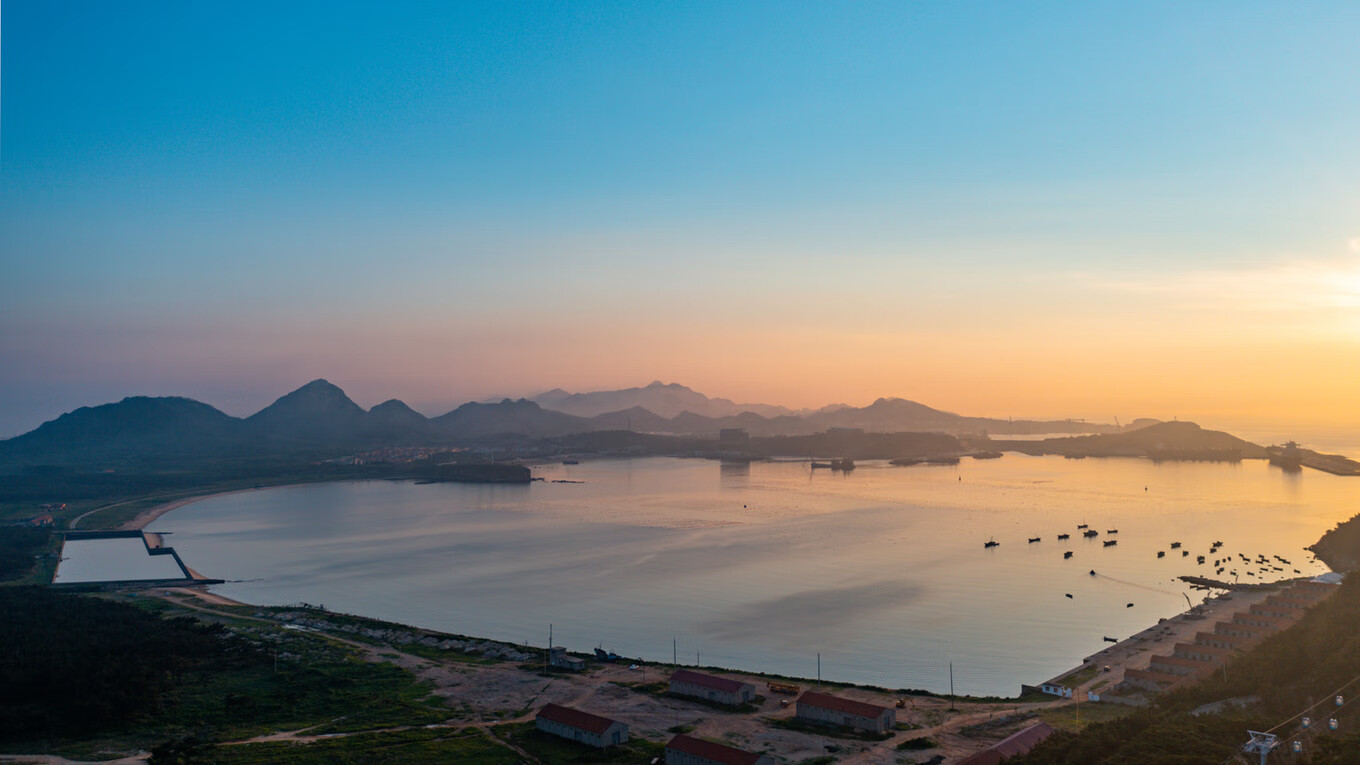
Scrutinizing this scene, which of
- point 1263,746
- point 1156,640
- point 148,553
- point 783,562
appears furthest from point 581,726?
point 148,553

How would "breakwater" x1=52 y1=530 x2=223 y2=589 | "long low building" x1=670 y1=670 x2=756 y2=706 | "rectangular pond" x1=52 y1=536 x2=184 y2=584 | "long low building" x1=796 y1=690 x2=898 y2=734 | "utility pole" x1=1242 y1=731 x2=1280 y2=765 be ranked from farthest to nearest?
"rectangular pond" x1=52 y1=536 x2=184 y2=584, "breakwater" x1=52 y1=530 x2=223 y2=589, "long low building" x1=670 y1=670 x2=756 y2=706, "long low building" x1=796 y1=690 x2=898 y2=734, "utility pole" x1=1242 y1=731 x2=1280 y2=765

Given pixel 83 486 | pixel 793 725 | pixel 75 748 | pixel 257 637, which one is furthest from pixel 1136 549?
pixel 83 486

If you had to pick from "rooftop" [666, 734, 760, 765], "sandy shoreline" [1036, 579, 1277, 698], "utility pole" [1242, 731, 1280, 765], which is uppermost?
"utility pole" [1242, 731, 1280, 765]

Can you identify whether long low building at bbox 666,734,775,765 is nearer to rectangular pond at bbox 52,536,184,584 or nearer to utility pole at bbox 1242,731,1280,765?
utility pole at bbox 1242,731,1280,765

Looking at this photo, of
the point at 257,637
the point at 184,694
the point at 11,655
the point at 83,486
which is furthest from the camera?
the point at 83,486

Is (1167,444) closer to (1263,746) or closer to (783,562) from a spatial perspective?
(783,562)

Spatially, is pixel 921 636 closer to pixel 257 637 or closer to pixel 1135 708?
pixel 1135 708

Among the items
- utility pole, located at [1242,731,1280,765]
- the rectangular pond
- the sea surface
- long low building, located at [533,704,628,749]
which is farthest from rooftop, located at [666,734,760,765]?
the rectangular pond
